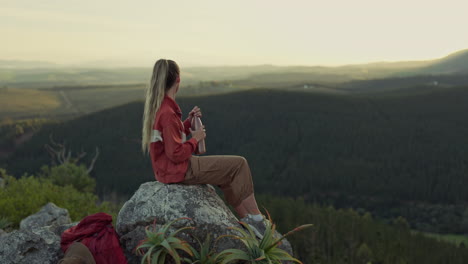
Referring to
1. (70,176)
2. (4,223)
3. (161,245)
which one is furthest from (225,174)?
(70,176)

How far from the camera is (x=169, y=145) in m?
8.66

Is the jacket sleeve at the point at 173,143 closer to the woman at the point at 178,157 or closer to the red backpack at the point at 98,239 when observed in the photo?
the woman at the point at 178,157

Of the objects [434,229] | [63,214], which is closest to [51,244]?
[63,214]

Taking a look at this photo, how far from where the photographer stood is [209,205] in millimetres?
8953

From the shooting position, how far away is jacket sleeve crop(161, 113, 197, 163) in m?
8.62

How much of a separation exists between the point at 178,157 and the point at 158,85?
1.35 metres

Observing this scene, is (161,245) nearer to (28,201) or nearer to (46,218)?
(46,218)

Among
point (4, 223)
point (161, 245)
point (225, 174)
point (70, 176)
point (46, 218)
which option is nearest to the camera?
point (161, 245)

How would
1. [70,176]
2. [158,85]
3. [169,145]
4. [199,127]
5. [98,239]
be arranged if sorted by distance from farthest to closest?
[70,176]
[199,127]
[158,85]
[169,145]
[98,239]

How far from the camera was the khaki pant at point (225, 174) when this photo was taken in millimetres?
8969

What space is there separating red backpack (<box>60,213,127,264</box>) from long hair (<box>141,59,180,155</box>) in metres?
1.66

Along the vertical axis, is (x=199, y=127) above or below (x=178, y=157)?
above

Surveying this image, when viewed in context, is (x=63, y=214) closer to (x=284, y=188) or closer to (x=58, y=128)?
(x=284, y=188)

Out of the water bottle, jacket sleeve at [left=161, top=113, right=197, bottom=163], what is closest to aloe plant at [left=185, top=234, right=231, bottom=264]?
jacket sleeve at [left=161, top=113, right=197, bottom=163]
